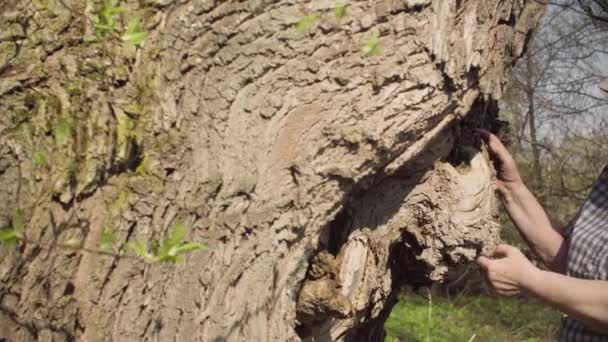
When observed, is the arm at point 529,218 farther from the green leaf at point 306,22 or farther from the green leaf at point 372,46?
the green leaf at point 306,22

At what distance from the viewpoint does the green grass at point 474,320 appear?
27.9 ft

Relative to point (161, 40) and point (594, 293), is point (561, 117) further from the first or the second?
point (161, 40)

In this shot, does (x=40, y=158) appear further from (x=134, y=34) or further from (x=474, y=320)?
(x=474, y=320)

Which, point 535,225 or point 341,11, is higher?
point 341,11

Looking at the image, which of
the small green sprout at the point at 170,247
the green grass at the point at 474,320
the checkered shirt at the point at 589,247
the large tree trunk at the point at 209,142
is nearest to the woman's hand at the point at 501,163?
the checkered shirt at the point at 589,247

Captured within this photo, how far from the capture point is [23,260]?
69.2 inches

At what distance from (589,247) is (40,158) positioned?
78.4 inches

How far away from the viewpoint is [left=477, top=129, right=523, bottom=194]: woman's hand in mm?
3135

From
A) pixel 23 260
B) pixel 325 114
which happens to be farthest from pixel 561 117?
pixel 23 260

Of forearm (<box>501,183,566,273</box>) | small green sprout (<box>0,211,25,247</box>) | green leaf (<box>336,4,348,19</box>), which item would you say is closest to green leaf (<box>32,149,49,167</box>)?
small green sprout (<box>0,211,25,247</box>)

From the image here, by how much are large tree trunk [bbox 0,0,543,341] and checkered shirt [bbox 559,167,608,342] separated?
2.40ft

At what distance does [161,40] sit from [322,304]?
41.2 inches

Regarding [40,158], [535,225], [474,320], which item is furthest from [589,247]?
[474,320]

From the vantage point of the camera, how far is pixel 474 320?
9617mm
